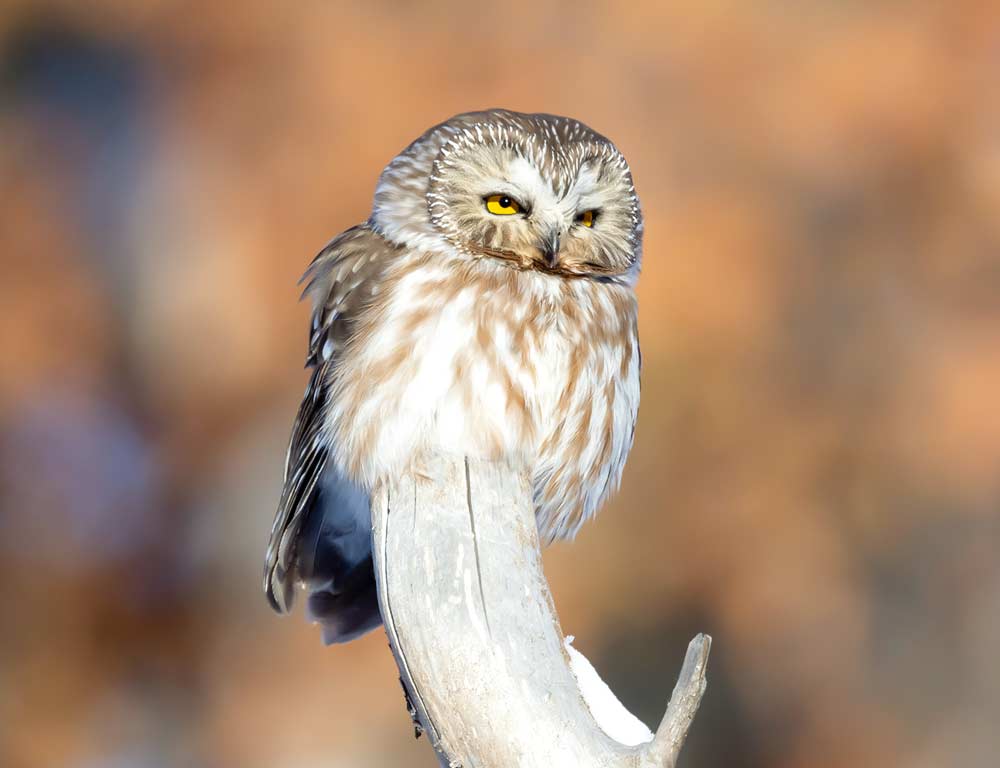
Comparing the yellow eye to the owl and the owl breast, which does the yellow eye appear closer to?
the owl

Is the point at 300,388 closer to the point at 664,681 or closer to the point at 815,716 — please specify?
the point at 664,681

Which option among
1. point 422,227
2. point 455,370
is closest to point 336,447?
Result: point 455,370

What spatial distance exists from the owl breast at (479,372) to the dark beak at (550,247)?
78 mm

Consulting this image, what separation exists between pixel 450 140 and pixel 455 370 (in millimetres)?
607

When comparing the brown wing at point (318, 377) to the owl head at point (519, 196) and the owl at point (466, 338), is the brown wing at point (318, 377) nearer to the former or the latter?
the owl at point (466, 338)

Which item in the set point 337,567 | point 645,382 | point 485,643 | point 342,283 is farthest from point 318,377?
point 645,382

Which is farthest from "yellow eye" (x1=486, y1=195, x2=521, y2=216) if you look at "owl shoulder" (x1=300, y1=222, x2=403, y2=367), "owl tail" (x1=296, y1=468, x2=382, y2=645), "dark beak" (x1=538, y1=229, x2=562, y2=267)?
"owl tail" (x1=296, y1=468, x2=382, y2=645)

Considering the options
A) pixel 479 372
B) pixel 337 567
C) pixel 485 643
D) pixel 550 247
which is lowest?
pixel 337 567

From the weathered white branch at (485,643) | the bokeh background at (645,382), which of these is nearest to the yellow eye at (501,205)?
the weathered white branch at (485,643)

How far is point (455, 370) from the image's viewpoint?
2617 millimetres

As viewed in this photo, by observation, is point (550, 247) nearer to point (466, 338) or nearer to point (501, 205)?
point (501, 205)

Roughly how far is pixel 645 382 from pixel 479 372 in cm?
374

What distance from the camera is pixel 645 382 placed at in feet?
20.5

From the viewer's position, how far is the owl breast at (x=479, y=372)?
2.58 meters
